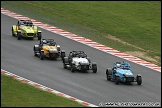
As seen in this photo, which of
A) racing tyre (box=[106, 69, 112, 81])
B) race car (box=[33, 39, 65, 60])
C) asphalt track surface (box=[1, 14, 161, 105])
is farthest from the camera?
race car (box=[33, 39, 65, 60])

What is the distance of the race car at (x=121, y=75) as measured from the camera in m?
45.6

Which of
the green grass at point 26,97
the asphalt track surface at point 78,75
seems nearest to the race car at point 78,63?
the asphalt track surface at point 78,75

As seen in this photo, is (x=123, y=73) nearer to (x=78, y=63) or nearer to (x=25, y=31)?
(x=78, y=63)

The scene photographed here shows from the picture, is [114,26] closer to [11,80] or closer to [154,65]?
[154,65]

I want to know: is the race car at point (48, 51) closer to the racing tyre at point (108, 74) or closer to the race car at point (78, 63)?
the race car at point (78, 63)

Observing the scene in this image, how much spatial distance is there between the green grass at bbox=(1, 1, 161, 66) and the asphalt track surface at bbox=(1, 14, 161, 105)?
4426mm

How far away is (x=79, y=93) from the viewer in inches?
1699

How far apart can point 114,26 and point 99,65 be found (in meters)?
15.6

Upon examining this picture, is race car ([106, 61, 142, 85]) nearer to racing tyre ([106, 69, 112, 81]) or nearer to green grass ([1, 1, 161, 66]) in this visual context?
racing tyre ([106, 69, 112, 81])

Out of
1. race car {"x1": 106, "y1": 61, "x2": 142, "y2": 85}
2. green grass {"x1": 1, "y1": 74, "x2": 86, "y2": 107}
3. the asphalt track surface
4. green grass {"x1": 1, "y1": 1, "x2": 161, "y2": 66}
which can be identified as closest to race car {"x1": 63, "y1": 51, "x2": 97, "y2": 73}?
the asphalt track surface

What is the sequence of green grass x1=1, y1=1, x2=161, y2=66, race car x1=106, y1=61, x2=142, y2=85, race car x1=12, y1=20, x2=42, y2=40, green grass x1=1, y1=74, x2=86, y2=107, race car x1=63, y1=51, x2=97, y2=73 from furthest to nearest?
green grass x1=1, y1=1, x2=161, y2=66
race car x1=12, y1=20, x2=42, y2=40
race car x1=63, y1=51, x2=97, y2=73
race car x1=106, y1=61, x2=142, y2=85
green grass x1=1, y1=74, x2=86, y2=107

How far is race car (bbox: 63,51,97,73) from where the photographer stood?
48344mm

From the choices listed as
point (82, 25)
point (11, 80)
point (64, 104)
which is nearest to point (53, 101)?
point (64, 104)

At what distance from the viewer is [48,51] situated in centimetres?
5184
